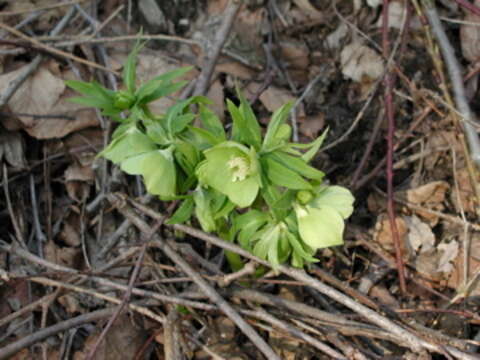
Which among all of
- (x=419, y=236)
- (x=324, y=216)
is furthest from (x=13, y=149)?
(x=419, y=236)

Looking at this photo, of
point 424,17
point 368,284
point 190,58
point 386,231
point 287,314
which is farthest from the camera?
point 190,58

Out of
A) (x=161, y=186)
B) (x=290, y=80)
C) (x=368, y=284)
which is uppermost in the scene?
(x=161, y=186)

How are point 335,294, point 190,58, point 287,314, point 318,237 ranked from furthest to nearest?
point 190,58
point 287,314
point 335,294
point 318,237

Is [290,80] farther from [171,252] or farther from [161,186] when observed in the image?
[161,186]

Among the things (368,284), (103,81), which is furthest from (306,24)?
(368,284)

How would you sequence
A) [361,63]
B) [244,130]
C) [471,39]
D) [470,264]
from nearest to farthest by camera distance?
[244,130] → [470,264] → [471,39] → [361,63]

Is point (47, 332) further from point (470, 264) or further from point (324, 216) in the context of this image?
point (470, 264)

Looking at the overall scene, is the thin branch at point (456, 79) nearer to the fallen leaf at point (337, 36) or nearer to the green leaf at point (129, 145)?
the fallen leaf at point (337, 36)

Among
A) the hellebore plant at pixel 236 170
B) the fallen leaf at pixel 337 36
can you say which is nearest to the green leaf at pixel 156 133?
the hellebore plant at pixel 236 170
